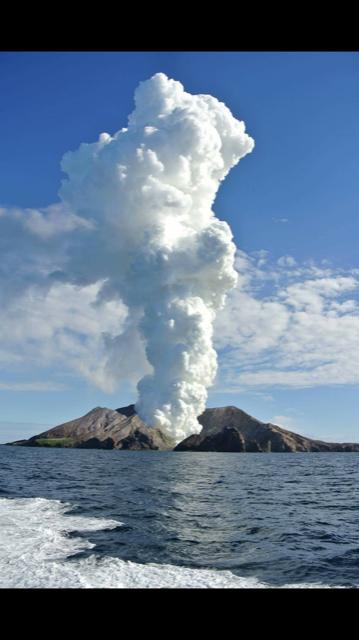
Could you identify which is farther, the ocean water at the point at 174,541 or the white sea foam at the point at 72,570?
the ocean water at the point at 174,541

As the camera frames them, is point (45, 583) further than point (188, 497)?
No

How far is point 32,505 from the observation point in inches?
1215

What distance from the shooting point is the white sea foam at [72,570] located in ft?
49.1

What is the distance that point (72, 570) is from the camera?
52.9 feet

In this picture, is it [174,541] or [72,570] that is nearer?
[72,570]

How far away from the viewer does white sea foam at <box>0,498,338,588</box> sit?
14969mm

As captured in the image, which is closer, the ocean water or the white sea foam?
the white sea foam

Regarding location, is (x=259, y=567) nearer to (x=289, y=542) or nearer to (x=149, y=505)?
(x=289, y=542)
